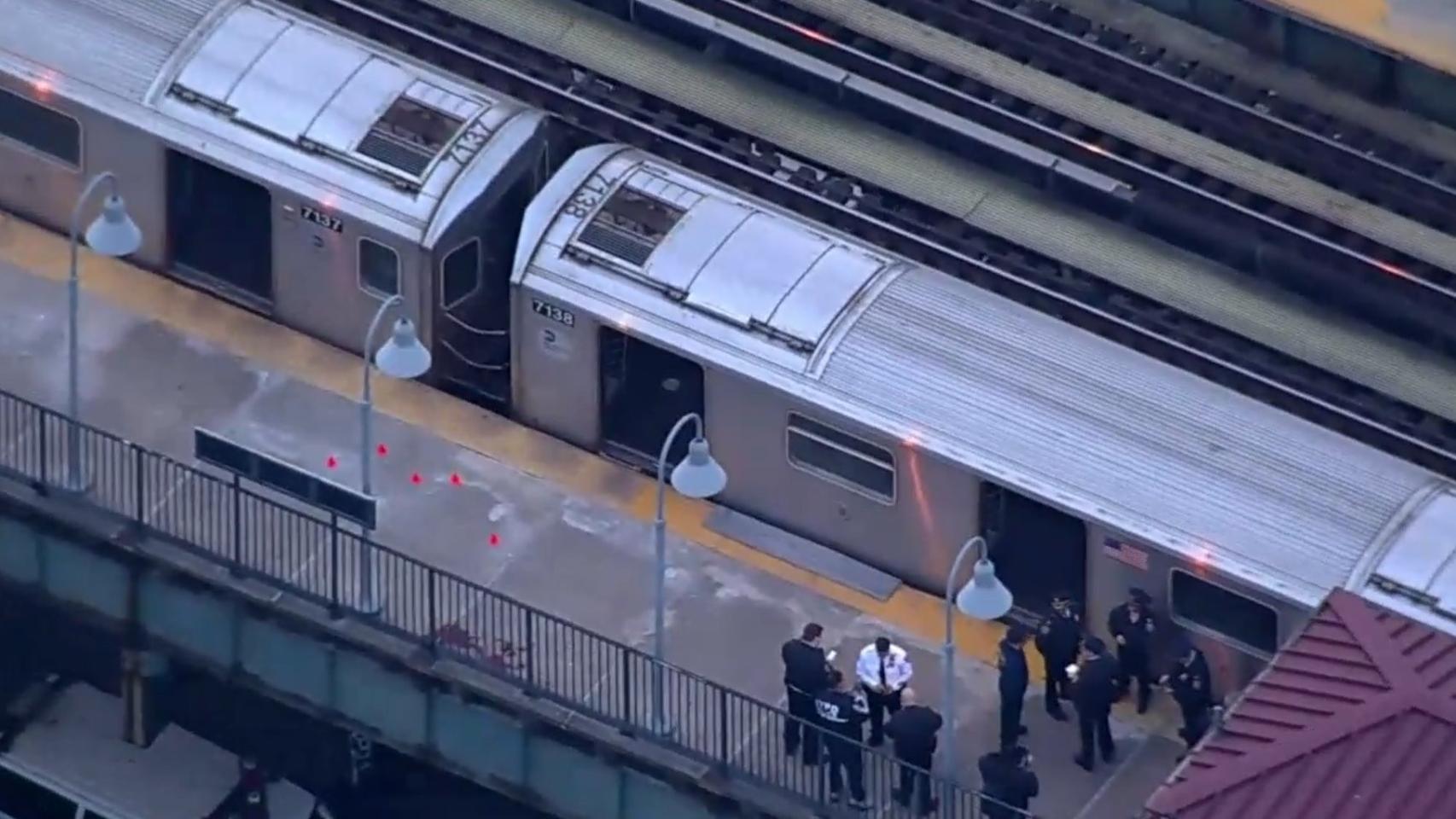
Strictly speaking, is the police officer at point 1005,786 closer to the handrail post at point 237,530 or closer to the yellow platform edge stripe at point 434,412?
the yellow platform edge stripe at point 434,412

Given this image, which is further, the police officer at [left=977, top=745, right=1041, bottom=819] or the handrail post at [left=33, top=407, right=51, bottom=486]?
the handrail post at [left=33, top=407, right=51, bottom=486]

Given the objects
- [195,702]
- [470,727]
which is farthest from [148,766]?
[470,727]

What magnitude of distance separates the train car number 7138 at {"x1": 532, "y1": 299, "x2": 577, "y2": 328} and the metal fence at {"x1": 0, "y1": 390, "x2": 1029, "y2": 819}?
131 inches

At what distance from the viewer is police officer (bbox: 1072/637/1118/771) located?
47125 millimetres

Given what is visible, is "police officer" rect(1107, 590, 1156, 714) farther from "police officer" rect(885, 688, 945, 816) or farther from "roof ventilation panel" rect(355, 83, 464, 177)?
"roof ventilation panel" rect(355, 83, 464, 177)

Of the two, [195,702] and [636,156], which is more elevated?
[636,156]

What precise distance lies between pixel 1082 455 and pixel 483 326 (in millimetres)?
7800

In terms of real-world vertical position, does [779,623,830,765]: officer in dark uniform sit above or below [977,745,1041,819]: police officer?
above

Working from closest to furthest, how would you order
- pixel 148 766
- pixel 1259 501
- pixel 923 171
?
1. pixel 1259 501
2. pixel 148 766
3. pixel 923 171

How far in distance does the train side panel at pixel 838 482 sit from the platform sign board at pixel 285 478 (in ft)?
12.8

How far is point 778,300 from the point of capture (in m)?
50.9

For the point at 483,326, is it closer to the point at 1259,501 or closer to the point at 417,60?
the point at 417,60

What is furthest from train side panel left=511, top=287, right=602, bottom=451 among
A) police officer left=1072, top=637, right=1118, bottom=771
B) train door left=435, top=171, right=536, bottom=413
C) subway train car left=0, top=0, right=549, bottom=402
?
police officer left=1072, top=637, right=1118, bottom=771

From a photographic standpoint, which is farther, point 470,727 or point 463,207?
point 463,207
